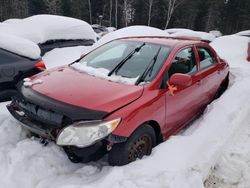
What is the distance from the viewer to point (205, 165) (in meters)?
3.32

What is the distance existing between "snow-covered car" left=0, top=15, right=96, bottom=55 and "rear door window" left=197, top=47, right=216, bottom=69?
4778 mm

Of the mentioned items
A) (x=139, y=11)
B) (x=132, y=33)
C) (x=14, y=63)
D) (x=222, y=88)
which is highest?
(x=14, y=63)

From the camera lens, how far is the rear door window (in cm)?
492

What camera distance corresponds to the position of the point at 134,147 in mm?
3293

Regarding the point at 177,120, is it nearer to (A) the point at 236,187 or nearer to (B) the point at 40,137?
(A) the point at 236,187

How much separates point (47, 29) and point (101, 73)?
17.4 ft

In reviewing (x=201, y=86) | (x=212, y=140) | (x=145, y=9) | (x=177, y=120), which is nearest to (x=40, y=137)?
(x=177, y=120)

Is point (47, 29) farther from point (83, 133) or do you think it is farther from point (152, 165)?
point (152, 165)

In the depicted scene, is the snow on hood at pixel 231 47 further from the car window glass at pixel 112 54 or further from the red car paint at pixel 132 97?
the car window glass at pixel 112 54

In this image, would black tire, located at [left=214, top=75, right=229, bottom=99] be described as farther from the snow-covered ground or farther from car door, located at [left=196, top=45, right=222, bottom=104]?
the snow-covered ground

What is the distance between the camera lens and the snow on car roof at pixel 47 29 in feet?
27.1

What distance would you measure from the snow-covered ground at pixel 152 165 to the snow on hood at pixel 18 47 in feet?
4.10

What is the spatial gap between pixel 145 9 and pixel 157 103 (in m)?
40.1

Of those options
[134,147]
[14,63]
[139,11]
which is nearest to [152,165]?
[134,147]
